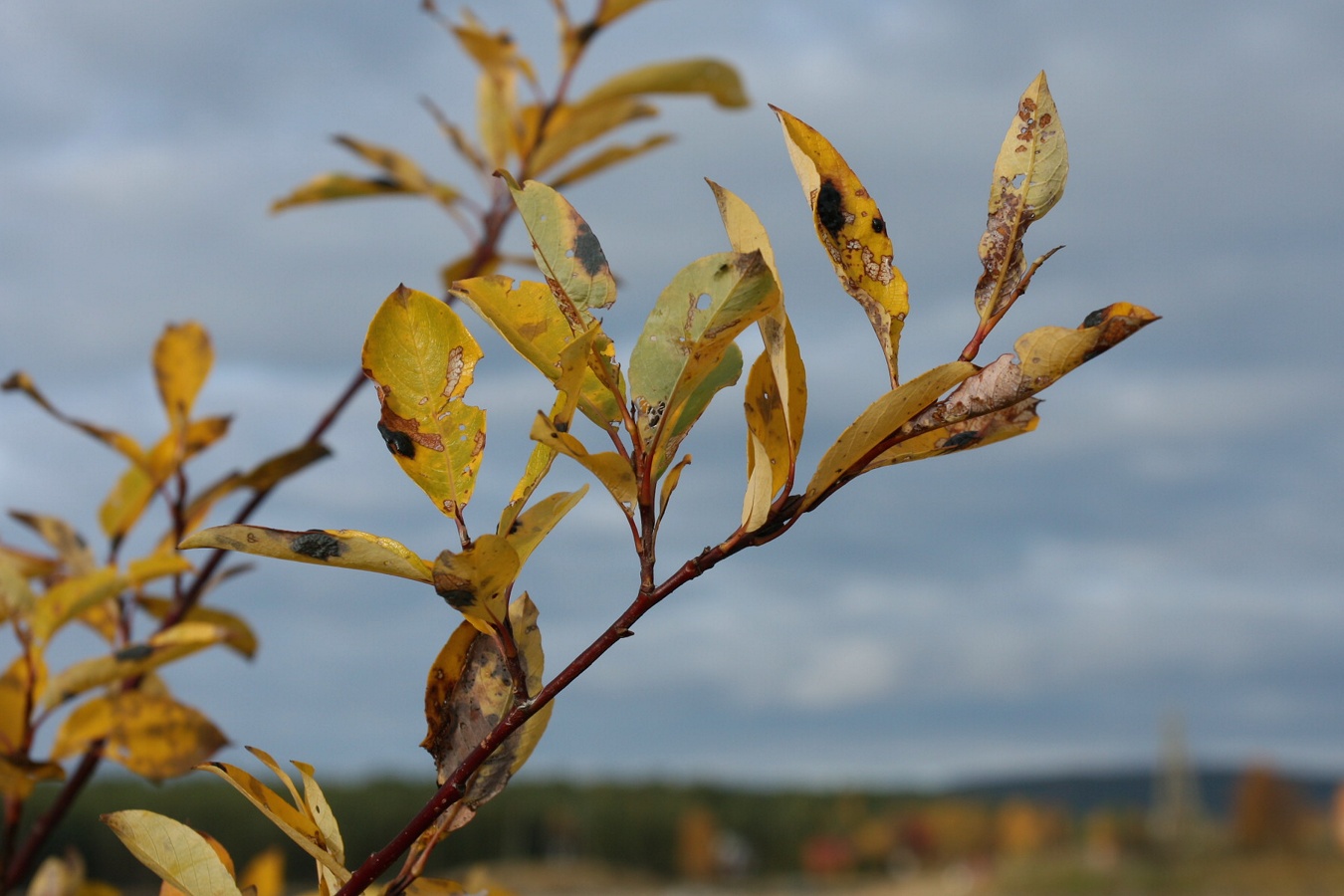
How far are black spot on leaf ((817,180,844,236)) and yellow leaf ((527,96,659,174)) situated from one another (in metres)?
0.82

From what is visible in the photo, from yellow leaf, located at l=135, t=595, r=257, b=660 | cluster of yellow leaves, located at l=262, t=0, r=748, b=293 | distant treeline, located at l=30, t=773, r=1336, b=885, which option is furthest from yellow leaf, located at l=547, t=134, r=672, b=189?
distant treeline, located at l=30, t=773, r=1336, b=885

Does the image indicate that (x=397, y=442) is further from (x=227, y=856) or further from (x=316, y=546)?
(x=227, y=856)

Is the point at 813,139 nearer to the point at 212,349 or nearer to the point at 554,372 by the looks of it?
the point at 554,372

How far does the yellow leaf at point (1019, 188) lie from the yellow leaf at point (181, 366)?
0.88m

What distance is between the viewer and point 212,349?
44.8 inches

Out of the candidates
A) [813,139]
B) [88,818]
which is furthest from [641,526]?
[88,818]

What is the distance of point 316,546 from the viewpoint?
46 centimetres

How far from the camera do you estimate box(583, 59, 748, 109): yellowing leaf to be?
121cm

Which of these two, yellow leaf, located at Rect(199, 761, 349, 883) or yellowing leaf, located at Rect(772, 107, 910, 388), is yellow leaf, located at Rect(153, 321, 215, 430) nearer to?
yellow leaf, located at Rect(199, 761, 349, 883)

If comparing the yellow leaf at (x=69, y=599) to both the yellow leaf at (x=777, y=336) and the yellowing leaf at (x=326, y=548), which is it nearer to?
the yellowing leaf at (x=326, y=548)

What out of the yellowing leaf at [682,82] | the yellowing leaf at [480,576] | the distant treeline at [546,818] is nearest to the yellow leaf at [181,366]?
the yellowing leaf at [682,82]

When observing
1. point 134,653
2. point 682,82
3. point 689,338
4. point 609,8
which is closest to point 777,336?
point 689,338

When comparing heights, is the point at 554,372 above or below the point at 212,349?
below

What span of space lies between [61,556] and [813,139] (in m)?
0.95
